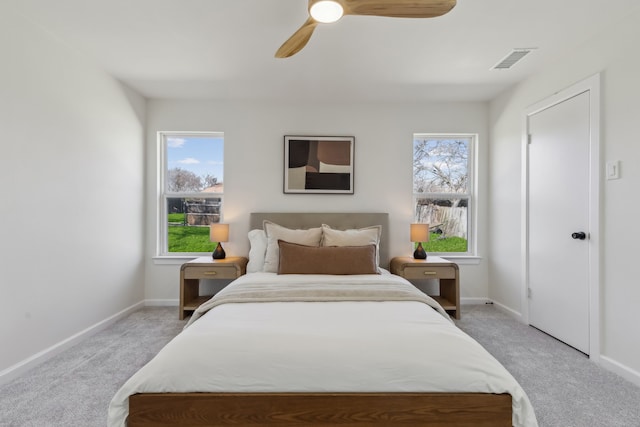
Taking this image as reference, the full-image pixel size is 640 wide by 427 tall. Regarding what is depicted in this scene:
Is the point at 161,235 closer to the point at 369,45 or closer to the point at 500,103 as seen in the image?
the point at 369,45

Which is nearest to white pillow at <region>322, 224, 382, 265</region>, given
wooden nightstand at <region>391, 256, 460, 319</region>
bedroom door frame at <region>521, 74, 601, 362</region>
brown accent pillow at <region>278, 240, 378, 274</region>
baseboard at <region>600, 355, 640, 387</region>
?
brown accent pillow at <region>278, 240, 378, 274</region>

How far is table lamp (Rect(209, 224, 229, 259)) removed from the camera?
3.52 metres

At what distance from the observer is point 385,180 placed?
152 inches

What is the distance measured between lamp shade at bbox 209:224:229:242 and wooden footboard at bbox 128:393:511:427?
7.67ft

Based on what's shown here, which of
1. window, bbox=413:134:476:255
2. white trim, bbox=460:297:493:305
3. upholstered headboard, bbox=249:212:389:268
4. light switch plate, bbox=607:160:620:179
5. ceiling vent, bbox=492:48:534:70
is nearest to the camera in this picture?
light switch plate, bbox=607:160:620:179

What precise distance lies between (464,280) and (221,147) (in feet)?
11.3

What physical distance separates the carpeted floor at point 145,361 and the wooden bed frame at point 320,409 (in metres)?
0.69

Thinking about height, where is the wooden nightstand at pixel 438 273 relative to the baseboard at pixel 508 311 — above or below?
above

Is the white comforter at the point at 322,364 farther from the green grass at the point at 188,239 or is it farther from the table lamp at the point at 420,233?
the green grass at the point at 188,239

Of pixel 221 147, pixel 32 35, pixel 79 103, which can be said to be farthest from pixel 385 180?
pixel 32 35

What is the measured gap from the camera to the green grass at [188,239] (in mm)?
3916

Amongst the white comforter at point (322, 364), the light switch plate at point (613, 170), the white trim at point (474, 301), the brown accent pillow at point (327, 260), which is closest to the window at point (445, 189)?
the white trim at point (474, 301)

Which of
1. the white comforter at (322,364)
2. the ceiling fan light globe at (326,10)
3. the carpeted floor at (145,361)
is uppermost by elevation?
the ceiling fan light globe at (326,10)

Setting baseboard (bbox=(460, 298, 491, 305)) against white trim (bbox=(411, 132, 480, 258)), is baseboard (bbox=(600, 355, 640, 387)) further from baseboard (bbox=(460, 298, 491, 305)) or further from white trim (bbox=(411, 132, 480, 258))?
white trim (bbox=(411, 132, 480, 258))
